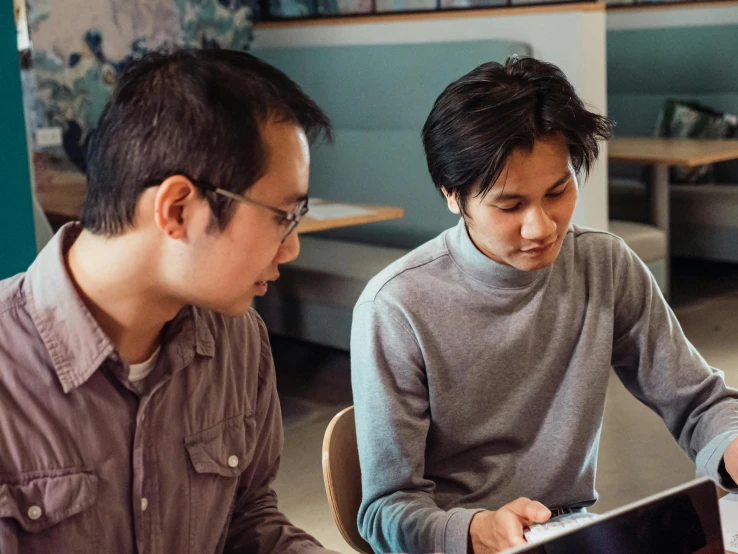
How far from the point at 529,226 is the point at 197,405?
1.87 ft

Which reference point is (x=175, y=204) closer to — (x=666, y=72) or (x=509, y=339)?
(x=509, y=339)

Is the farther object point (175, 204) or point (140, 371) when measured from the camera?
point (140, 371)

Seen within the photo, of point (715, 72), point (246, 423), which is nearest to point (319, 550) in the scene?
point (246, 423)

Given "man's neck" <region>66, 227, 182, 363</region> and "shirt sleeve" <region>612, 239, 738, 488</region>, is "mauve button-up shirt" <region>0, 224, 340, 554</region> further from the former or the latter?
"shirt sleeve" <region>612, 239, 738, 488</region>

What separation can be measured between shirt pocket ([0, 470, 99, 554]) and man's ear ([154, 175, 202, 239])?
11.9 inches

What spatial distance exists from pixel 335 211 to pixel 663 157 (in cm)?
175

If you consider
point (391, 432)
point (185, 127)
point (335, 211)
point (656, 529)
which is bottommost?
point (335, 211)

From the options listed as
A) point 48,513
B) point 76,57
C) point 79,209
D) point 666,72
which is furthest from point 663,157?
point 48,513

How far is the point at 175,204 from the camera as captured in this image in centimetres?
108

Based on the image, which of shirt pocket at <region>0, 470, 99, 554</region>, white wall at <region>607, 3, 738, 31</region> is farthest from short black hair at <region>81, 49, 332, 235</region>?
white wall at <region>607, 3, 738, 31</region>

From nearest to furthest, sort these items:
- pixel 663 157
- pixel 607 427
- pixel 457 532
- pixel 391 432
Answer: pixel 457 532, pixel 391 432, pixel 607 427, pixel 663 157

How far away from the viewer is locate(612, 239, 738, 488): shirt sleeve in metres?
1.59

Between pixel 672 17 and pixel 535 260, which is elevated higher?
pixel 672 17

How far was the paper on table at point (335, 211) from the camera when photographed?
13.7 feet
